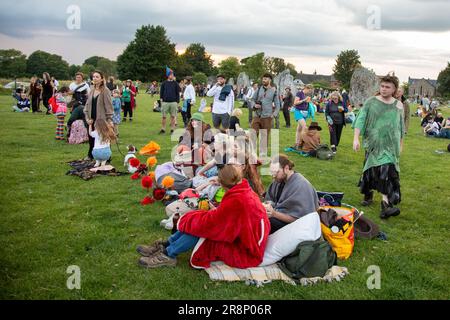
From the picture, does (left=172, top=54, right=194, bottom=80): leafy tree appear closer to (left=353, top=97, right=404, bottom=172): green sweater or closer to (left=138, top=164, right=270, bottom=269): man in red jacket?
(left=353, top=97, right=404, bottom=172): green sweater

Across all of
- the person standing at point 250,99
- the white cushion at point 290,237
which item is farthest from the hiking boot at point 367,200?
the person standing at point 250,99

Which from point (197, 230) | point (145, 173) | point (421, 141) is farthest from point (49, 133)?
point (421, 141)

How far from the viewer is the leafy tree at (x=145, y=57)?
231ft

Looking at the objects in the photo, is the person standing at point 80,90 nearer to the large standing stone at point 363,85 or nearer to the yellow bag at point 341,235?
the yellow bag at point 341,235

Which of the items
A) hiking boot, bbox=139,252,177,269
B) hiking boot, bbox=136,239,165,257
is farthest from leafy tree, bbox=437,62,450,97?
hiking boot, bbox=139,252,177,269

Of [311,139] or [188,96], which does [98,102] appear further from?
[188,96]

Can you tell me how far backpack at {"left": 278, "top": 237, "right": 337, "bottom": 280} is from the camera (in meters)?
4.15

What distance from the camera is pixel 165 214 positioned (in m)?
5.98

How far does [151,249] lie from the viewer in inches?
181

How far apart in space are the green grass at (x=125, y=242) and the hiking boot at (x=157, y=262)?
0.09 m

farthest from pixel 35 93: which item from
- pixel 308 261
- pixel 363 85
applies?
pixel 363 85
